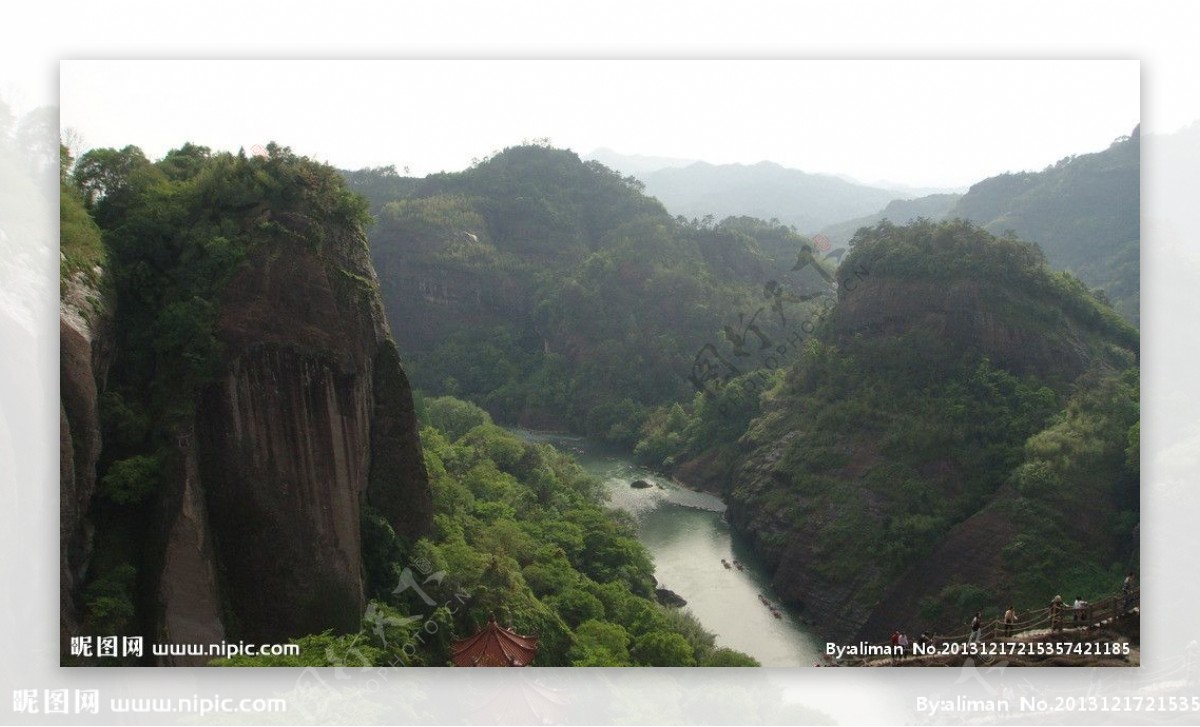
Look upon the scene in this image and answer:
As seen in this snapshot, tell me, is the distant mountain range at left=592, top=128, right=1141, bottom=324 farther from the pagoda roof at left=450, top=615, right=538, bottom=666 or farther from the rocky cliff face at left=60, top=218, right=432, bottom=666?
the rocky cliff face at left=60, top=218, right=432, bottom=666

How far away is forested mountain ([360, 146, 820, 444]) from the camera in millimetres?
33969

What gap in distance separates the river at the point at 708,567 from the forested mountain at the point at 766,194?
35.8m

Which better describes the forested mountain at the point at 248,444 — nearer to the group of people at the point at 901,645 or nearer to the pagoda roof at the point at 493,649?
the pagoda roof at the point at 493,649

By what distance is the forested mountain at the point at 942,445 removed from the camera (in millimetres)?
15047

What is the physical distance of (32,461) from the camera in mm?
7680

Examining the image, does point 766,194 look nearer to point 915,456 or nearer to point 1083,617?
point 915,456

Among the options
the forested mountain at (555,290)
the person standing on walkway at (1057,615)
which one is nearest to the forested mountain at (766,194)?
the forested mountain at (555,290)

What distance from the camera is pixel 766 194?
69.2 metres

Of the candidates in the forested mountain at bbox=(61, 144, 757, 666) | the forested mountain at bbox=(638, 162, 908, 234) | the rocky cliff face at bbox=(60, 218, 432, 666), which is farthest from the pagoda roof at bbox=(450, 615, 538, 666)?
the forested mountain at bbox=(638, 162, 908, 234)

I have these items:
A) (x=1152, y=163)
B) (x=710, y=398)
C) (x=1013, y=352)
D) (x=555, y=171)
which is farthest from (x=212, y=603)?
(x=555, y=171)

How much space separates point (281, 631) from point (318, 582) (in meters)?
0.58

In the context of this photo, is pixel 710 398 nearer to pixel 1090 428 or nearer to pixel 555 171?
pixel 1090 428

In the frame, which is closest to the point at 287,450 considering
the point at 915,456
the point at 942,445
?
the point at 915,456

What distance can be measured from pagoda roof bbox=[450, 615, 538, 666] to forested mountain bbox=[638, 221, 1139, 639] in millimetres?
8583
